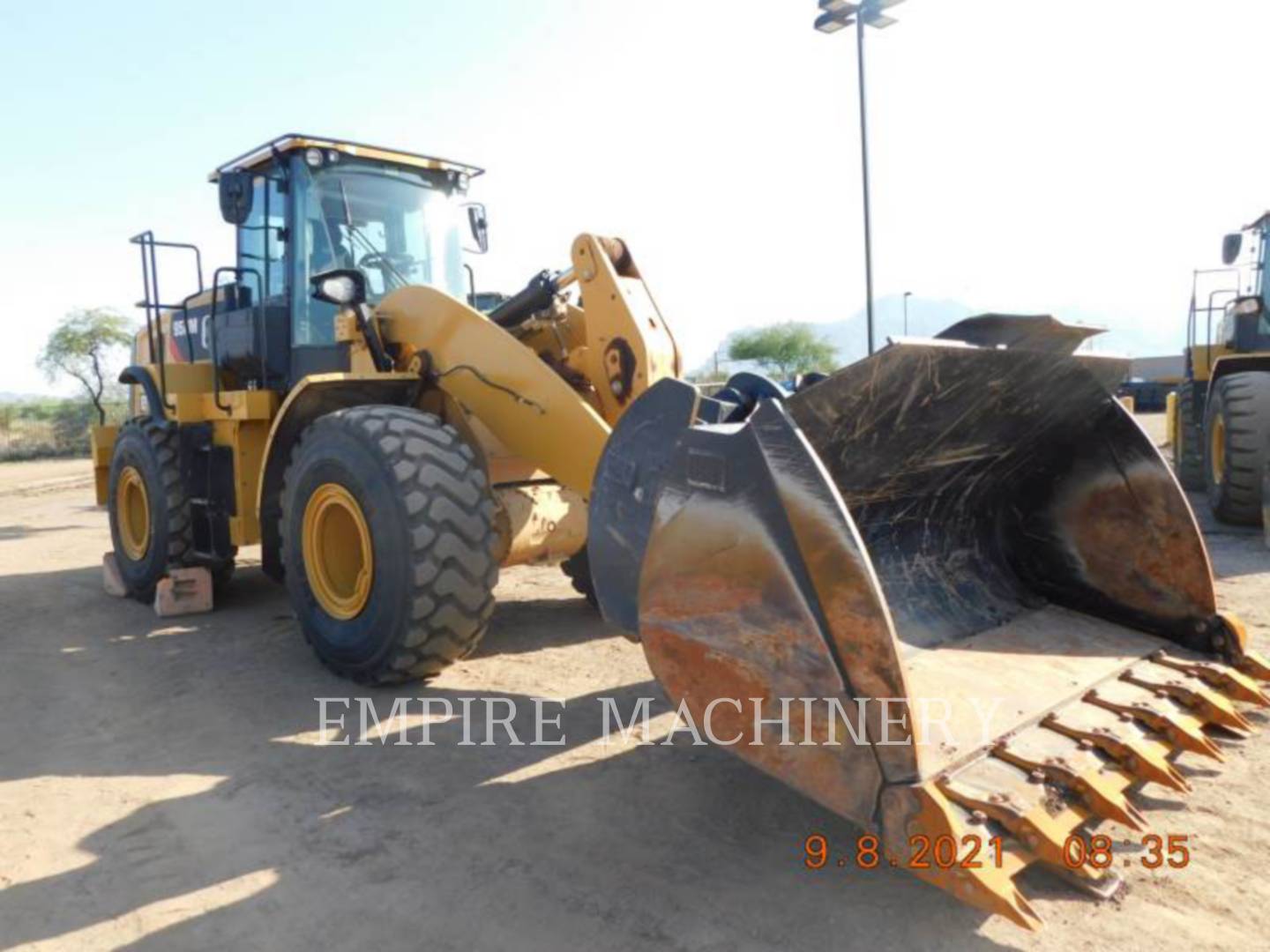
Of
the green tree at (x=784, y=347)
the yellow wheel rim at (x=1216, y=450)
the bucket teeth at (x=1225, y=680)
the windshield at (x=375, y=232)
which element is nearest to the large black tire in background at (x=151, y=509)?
the windshield at (x=375, y=232)

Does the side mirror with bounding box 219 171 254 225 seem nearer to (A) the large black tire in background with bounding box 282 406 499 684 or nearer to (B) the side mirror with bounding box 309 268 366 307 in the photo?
(B) the side mirror with bounding box 309 268 366 307

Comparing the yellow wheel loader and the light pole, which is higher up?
the light pole

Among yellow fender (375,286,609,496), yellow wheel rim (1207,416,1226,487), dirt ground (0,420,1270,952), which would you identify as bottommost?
dirt ground (0,420,1270,952)

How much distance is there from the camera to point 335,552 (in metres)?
4.79

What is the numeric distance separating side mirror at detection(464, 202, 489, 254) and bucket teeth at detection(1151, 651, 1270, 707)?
4.65 meters

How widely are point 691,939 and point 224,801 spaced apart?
1.87m

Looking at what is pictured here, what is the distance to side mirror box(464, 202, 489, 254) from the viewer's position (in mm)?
6203

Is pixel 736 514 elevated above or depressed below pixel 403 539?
above

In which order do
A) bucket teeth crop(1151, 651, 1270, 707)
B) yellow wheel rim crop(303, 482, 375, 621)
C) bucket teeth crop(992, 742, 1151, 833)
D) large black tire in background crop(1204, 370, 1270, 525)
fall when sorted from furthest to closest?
large black tire in background crop(1204, 370, 1270, 525) → yellow wheel rim crop(303, 482, 375, 621) → bucket teeth crop(1151, 651, 1270, 707) → bucket teeth crop(992, 742, 1151, 833)

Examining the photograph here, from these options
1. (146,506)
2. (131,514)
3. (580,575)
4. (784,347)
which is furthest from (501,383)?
(784,347)

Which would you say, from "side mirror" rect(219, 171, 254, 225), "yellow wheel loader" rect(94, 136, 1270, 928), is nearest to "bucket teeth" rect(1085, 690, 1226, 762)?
"yellow wheel loader" rect(94, 136, 1270, 928)

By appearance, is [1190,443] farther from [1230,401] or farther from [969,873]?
[969,873]

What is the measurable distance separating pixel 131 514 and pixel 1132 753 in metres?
6.78

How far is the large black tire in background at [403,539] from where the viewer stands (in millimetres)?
4078
